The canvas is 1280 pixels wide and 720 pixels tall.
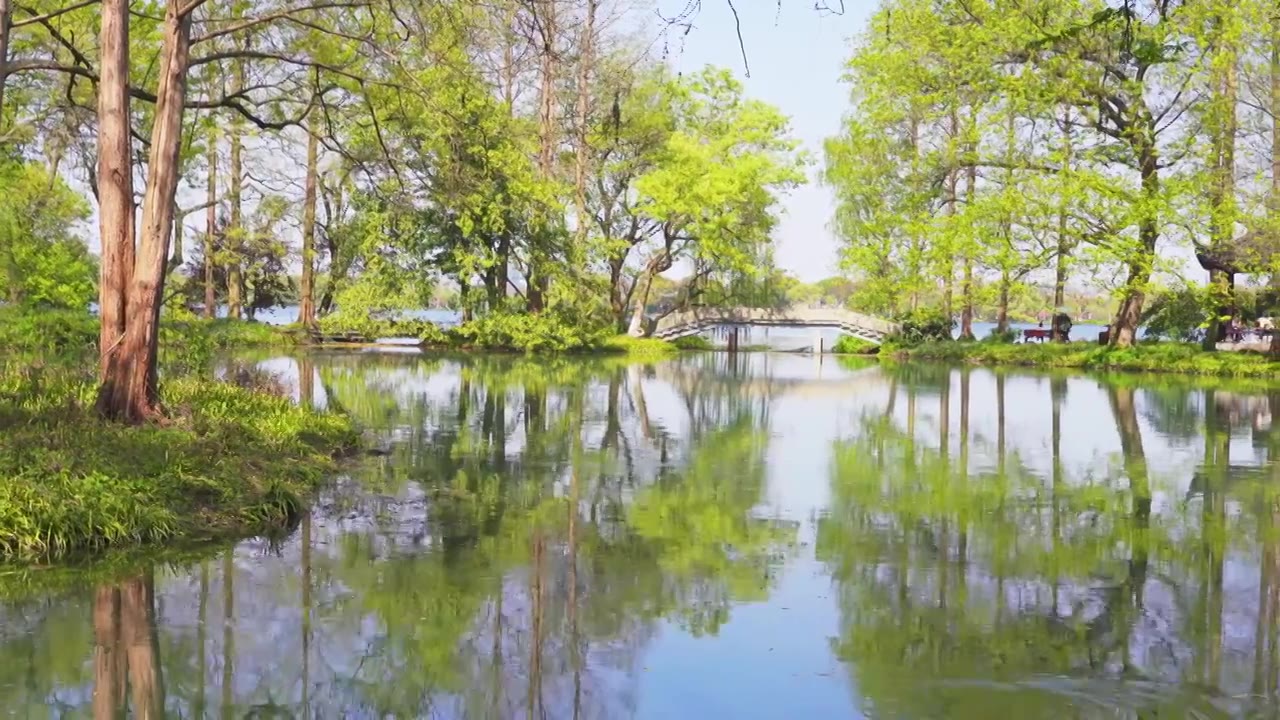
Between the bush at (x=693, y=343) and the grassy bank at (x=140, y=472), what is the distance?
102 feet

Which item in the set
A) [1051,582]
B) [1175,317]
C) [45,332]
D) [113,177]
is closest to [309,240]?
[45,332]

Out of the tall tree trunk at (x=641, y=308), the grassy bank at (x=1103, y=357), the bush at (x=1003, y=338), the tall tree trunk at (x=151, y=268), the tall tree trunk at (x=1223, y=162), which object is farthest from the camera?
the tall tree trunk at (x=641, y=308)

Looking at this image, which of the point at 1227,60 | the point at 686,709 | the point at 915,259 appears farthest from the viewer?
the point at 915,259

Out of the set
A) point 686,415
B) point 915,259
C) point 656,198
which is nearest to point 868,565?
point 686,415

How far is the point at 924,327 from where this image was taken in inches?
1631

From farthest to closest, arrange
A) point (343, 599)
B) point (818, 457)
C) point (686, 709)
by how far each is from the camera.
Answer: point (818, 457), point (343, 599), point (686, 709)

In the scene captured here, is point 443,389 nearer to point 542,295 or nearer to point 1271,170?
point 542,295

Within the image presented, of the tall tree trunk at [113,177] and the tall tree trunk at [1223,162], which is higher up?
the tall tree trunk at [1223,162]

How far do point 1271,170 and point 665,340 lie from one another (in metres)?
19.8

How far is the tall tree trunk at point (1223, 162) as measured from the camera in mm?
30391

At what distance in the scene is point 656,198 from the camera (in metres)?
40.7

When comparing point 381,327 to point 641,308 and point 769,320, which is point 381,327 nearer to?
point 641,308

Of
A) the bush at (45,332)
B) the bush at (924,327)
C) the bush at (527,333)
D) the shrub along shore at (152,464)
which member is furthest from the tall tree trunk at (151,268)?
the bush at (924,327)

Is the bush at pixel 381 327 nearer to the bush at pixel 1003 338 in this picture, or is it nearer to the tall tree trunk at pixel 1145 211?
the bush at pixel 1003 338
